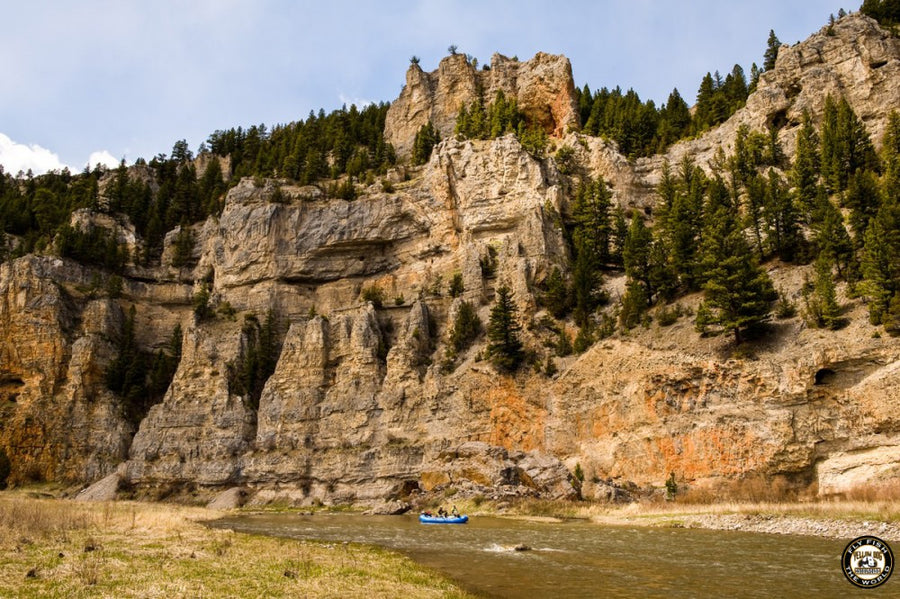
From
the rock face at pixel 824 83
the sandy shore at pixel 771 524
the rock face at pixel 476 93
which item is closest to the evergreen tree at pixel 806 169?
the rock face at pixel 824 83

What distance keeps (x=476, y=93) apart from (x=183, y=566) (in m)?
96.0

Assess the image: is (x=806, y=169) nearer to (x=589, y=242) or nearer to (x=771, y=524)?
(x=589, y=242)

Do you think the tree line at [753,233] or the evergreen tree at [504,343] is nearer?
the tree line at [753,233]

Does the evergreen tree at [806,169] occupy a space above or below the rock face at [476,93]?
below

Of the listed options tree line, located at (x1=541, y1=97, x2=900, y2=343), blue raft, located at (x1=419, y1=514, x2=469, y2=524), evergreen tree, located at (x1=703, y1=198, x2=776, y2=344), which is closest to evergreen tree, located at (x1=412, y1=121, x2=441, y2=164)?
tree line, located at (x1=541, y1=97, x2=900, y2=343)

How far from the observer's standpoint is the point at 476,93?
106 metres

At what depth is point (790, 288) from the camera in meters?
53.0

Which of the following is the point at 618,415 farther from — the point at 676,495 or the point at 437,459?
the point at 437,459

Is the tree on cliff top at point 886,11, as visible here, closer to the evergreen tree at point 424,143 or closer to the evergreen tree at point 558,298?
the evergreen tree at point 558,298

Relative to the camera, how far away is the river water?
64.2 ft

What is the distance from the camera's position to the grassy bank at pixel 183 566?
17234 millimetres

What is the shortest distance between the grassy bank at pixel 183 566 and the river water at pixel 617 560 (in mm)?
2428

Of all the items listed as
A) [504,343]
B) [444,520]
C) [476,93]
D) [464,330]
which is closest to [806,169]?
[504,343]

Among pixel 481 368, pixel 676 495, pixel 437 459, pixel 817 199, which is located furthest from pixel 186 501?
pixel 817 199
